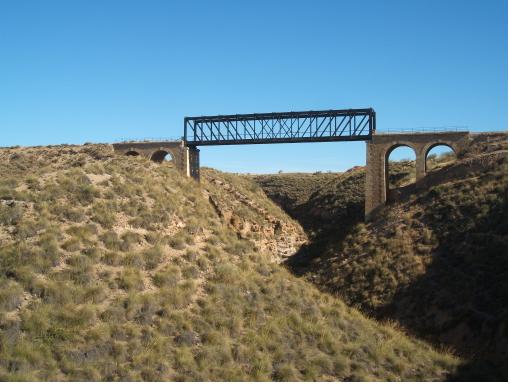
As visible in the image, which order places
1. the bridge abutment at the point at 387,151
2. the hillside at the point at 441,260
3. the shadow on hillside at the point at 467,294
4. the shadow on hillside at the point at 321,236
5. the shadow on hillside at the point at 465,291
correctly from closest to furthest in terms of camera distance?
the shadow on hillside at the point at 467,294 → the shadow on hillside at the point at 465,291 → the hillside at the point at 441,260 → the shadow on hillside at the point at 321,236 → the bridge abutment at the point at 387,151

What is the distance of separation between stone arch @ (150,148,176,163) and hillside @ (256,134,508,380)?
17.3m

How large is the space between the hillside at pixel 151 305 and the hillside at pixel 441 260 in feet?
13.9

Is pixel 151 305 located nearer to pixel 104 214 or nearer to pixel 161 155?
pixel 104 214

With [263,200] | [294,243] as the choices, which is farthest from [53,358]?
[263,200]

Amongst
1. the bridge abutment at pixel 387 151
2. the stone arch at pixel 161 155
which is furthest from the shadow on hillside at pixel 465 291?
the stone arch at pixel 161 155

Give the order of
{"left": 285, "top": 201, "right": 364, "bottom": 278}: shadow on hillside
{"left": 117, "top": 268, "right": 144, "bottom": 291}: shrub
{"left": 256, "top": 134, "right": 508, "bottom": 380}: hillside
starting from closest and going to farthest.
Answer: {"left": 117, "top": 268, "right": 144, "bottom": 291}: shrub, {"left": 256, "top": 134, "right": 508, "bottom": 380}: hillside, {"left": 285, "top": 201, "right": 364, "bottom": 278}: shadow on hillside

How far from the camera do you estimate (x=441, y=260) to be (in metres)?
31.1

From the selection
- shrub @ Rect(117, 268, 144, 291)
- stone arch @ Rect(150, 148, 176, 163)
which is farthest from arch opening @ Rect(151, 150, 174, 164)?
shrub @ Rect(117, 268, 144, 291)

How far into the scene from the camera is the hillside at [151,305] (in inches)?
650

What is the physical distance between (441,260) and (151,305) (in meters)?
19.2

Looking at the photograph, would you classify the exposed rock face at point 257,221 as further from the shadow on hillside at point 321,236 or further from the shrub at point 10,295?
the shrub at point 10,295

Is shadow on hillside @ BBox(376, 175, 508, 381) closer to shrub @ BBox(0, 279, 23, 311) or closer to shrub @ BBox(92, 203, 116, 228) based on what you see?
shrub @ BBox(92, 203, 116, 228)

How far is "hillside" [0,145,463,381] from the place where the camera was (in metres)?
16.5

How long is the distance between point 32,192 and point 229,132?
2792 centimetres
